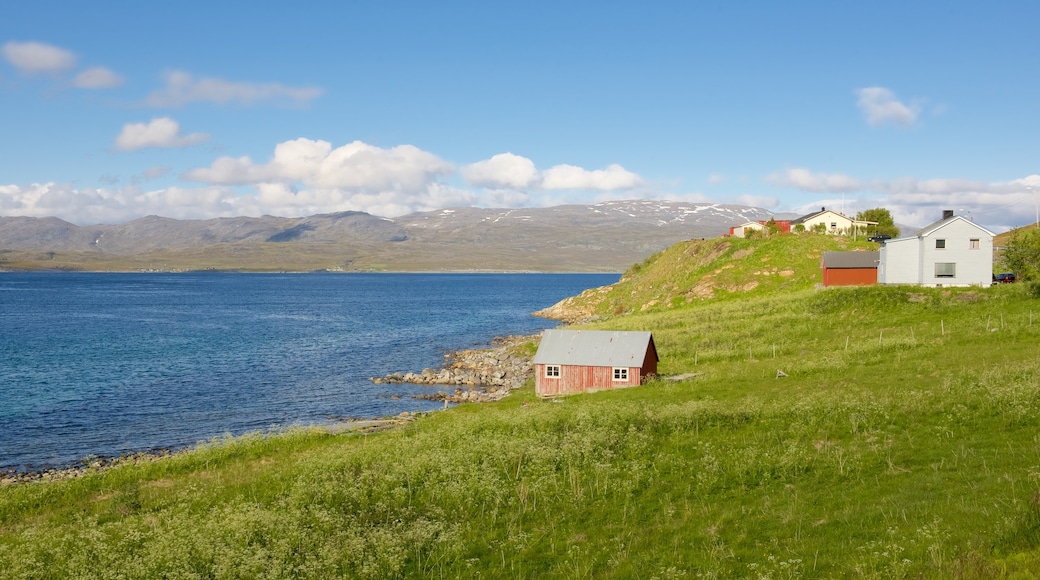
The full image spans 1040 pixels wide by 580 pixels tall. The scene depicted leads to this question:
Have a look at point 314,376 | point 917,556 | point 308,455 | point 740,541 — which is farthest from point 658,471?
point 314,376

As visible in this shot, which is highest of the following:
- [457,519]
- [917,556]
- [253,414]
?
[917,556]

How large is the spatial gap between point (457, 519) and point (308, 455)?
49.9ft

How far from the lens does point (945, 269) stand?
7156cm

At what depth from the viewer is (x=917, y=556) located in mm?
15992

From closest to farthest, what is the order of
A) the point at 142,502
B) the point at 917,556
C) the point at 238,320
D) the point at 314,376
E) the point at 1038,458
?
the point at 917,556
the point at 1038,458
the point at 142,502
the point at 314,376
the point at 238,320

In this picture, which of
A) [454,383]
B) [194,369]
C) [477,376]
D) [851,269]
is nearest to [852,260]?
[851,269]

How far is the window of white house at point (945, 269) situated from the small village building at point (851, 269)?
8727 millimetres

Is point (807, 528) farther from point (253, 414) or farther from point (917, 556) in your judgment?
point (253, 414)

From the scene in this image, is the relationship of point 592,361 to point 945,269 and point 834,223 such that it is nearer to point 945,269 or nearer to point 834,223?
point 945,269

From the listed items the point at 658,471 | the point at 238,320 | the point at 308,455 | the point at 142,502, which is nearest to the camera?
the point at 658,471

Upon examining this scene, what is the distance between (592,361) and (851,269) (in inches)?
1770

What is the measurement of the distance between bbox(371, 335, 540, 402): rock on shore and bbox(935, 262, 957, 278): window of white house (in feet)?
142

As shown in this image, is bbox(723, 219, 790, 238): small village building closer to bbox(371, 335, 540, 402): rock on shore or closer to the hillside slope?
the hillside slope

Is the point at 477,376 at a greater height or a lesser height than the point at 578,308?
lesser
